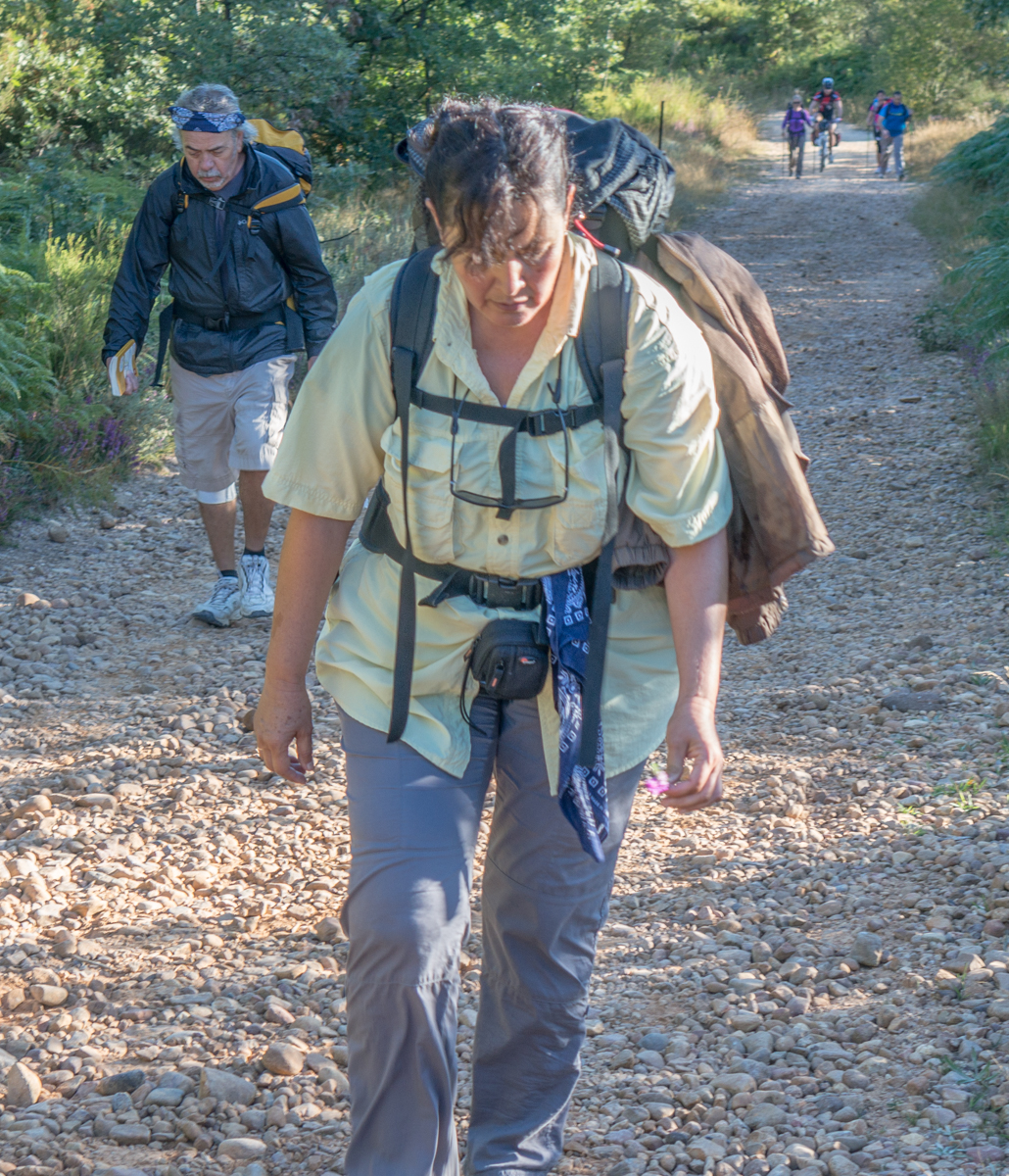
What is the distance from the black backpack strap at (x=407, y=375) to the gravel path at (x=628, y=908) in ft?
3.83

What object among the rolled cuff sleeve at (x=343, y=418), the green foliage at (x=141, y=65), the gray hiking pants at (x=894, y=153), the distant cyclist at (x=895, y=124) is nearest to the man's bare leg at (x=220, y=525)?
the rolled cuff sleeve at (x=343, y=418)

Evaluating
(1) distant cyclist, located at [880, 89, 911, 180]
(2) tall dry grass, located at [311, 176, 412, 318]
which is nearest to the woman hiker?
(2) tall dry grass, located at [311, 176, 412, 318]

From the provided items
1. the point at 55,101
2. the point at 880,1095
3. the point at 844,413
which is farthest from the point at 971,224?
the point at 880,1095

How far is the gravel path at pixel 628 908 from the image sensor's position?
2.55 metres

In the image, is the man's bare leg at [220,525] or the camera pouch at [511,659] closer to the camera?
the camera pouch at [511,659]

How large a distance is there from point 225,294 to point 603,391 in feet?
11.2

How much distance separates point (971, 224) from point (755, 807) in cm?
1238

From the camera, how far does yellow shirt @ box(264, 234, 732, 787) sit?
1.85 metres

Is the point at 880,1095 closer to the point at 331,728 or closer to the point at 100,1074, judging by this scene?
the point at 100,1074

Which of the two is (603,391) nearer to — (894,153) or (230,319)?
(230,319)

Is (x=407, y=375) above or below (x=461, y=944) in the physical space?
above

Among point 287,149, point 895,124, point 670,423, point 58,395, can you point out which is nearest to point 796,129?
point 895,124

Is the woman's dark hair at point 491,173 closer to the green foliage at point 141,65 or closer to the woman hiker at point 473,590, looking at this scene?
the woman hiker at point 473,590

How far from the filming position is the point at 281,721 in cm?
201
